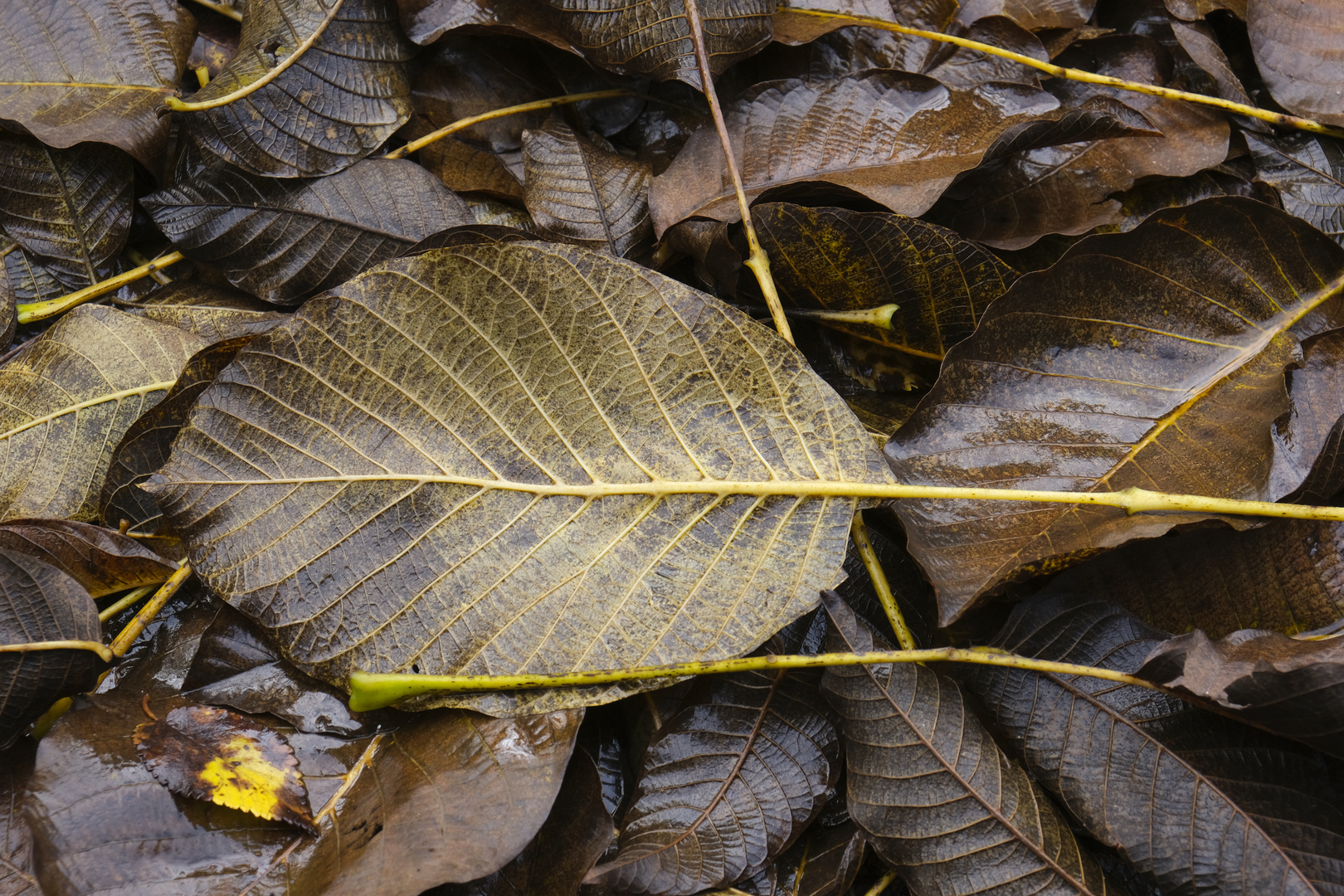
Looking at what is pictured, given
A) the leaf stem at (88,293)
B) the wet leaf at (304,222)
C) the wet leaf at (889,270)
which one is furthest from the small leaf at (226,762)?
the wet leaf at (889,270)

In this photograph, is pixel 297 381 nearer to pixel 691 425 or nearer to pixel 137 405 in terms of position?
pixel 137 405

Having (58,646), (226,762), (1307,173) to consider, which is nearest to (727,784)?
(226,762)

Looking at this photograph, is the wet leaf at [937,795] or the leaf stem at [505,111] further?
the leaf stem at [505,111]

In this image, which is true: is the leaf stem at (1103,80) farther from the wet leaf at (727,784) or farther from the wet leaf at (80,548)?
the wet leaf at (80,548)

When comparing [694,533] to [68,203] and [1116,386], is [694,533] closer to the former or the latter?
[1116,386]

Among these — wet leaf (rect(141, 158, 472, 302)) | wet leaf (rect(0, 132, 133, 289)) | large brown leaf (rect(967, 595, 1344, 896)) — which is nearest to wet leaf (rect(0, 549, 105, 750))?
wet leaf (rect(141, 158, 472, 302))
